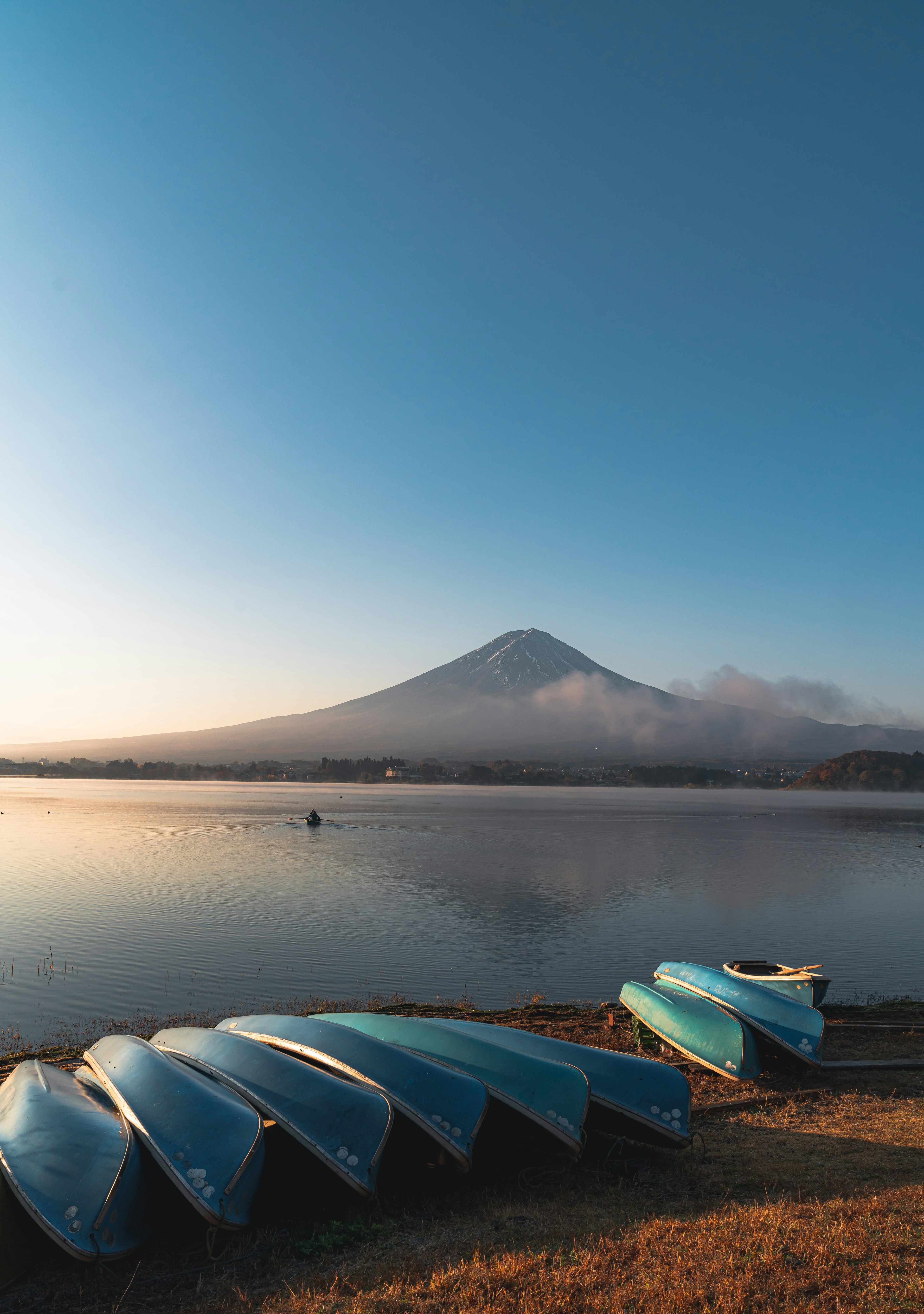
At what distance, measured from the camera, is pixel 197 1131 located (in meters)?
6.32

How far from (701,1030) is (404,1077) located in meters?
4.95

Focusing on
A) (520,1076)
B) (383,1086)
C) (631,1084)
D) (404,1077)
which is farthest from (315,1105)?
(631,1084)

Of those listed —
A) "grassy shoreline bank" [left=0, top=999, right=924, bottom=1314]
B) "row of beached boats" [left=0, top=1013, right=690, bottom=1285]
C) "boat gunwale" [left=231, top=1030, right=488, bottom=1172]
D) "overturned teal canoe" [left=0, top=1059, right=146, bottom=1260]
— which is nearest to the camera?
"grassy shoreline bank" [left=0, top=999, right=924, bottom=1314]

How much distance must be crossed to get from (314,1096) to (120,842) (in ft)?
146

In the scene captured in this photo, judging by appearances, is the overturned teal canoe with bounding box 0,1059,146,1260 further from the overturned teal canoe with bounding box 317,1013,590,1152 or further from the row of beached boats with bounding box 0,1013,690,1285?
the overturned teal canoe with bounding box 317,1013,590,1152

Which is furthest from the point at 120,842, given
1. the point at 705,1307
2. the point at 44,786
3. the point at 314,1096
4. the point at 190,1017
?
the point at 44,786

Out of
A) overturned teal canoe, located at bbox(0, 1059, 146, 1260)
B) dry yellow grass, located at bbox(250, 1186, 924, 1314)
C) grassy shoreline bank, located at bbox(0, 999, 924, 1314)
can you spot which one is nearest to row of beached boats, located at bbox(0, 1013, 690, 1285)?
overturned teal canoe, located at bbox(0, 1059, 146, 1260)

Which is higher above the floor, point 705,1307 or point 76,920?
point 705,1307

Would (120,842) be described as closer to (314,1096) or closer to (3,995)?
(3,995)

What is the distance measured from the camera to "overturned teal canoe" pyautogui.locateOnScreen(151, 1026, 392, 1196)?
6.38 meters

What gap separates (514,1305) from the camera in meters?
4.78

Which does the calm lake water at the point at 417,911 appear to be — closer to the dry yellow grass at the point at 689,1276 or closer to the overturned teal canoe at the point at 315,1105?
the overturned teal canoe at the point at 315,1105

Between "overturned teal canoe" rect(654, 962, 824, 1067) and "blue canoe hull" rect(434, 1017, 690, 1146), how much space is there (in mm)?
2899

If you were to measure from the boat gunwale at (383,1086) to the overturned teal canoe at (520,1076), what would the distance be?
16 centimetres
